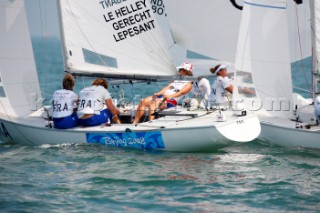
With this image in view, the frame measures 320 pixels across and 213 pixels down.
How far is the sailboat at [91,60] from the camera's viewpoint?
35.3 feet

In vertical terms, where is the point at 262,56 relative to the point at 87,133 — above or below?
above

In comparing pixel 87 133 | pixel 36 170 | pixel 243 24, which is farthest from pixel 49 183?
pixel 243 24

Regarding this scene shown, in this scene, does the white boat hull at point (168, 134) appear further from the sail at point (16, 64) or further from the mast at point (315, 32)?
the mast at point (315, 32)

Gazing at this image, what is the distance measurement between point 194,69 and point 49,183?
4.40 meters

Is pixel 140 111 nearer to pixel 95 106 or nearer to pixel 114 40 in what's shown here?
pixel 95 106

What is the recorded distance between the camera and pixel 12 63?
11828mm

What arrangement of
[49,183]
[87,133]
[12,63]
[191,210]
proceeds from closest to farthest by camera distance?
[191,210] < [49,183] < [87,133] < [12,63]

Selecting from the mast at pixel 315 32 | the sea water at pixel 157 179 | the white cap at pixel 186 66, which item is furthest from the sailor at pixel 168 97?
the mast at pixel 315 32

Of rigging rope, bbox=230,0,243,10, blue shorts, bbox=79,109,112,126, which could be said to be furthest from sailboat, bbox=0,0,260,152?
rigging rope, bbox=230,0,243,10

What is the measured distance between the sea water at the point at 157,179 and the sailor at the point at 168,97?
859 millimetres

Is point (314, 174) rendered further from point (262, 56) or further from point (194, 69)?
point (194, 69)

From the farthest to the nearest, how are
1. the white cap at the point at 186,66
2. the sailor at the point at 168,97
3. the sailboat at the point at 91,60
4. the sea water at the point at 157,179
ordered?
1. the white cap at the point at 186,66
2. the sailor at the point at 168,97
3. the sailboat at the point at 91,60
4. the sea water at the point at 157,179

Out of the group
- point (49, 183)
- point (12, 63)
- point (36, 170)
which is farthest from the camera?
point (12, 63)

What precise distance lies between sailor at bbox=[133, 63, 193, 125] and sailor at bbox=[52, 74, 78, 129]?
946 millimetres
